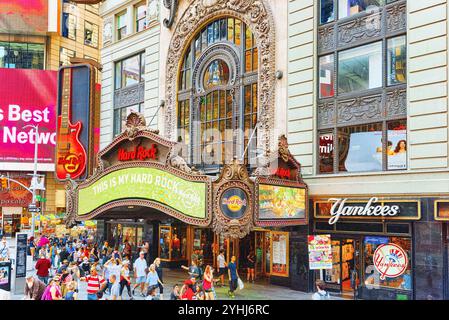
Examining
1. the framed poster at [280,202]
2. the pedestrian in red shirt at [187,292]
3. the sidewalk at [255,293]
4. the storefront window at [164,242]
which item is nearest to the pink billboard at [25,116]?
the storefront window at [164,242]

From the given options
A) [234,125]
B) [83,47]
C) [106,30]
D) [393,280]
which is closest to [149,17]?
[106,30]

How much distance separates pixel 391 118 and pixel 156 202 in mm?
10040

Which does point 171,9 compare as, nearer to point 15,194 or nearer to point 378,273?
point 378,273

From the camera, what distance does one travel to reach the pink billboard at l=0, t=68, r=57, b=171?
58812 millimetres

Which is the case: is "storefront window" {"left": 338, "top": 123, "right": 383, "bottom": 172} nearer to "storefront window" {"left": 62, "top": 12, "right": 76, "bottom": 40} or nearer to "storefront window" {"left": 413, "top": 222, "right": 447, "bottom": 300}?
"storefront window" {"left": 413, "top": 222, "right": 447, "bottom": 300}

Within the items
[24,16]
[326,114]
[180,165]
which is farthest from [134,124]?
[24,16]

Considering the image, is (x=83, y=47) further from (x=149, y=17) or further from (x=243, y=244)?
(x=243, y=244)

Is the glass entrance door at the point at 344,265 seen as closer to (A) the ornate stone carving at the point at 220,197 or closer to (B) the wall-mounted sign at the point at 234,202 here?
(A) the ornate stone carving at the point at 220,197

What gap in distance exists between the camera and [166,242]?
31672 millimetres

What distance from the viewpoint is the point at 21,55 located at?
211 feet

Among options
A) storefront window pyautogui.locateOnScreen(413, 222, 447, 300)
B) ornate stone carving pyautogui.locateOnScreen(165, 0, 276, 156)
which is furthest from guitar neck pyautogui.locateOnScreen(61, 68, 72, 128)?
storefront window pyautogui.locateOnScreen(413, 222, 447, 300)

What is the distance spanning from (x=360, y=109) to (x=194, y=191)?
7.53 m

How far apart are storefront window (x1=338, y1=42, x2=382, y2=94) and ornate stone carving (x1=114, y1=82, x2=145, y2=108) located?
1513 centimetres

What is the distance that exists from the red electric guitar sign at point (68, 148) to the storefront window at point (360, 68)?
20224 millimetres
